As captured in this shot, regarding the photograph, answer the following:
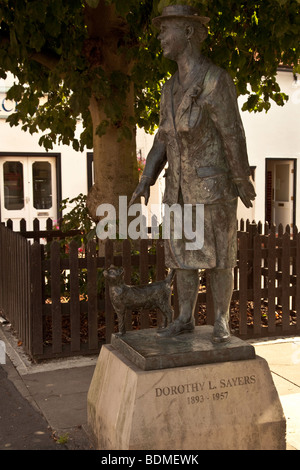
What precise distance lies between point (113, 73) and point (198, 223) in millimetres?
3682

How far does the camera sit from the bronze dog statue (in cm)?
408

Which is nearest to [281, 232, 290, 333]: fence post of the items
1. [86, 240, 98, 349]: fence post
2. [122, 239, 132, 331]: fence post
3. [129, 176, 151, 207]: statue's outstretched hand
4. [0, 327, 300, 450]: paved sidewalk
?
[0, 327, 300, 450]: paved sidewalk

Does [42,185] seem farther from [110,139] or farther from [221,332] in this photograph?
[221,332]

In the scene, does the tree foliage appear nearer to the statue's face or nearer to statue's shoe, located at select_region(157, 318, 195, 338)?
the statue's face

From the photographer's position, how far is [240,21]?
731 cm

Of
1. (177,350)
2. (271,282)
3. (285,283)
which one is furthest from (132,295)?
(285,283)

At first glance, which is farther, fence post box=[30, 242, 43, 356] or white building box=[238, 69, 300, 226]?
white building box=[238, 69, 300, 226]

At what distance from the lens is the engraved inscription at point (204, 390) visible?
3.58 m

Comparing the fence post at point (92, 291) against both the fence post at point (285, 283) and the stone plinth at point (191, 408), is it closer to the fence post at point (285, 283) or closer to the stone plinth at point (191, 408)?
the stone plinth at point (191, 408)

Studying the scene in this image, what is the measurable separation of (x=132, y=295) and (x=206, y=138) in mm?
1237

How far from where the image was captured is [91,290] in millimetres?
6203

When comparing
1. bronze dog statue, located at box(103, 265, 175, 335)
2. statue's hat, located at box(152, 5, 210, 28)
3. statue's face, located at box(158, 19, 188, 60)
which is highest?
statue's hat, located at box(152, 5, 210, 28)

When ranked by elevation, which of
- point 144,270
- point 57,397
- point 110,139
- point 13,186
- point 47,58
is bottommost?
point 57,397

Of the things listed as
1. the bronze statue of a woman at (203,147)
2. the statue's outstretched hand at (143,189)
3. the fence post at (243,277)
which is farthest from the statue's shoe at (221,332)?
the fence post at (243,277)
